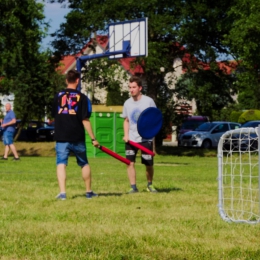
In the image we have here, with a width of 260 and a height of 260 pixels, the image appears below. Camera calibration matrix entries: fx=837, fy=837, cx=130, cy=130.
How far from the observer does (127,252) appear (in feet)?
22.2

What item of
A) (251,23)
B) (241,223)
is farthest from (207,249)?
(251,23)

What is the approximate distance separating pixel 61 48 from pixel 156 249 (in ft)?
107

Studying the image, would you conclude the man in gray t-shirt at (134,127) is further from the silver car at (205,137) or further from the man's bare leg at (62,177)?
the silver car at (205,137)

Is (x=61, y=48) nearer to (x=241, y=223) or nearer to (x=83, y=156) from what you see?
(x=83, y=156)

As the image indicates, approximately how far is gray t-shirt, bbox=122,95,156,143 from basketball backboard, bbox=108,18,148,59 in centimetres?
1796

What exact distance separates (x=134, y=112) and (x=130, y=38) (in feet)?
62.0

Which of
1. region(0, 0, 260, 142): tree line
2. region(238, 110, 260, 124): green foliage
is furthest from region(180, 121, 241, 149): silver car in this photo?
region(238, 110, 260, 124): green foliage

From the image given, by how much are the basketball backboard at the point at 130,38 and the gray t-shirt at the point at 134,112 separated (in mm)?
17957

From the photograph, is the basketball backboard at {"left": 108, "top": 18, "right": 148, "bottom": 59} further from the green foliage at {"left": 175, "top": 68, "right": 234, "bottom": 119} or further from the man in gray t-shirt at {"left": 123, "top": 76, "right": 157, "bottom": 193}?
the man in gray t-shirt at {"left": 123, "top": 76, "right": 157, "bottom": 193}

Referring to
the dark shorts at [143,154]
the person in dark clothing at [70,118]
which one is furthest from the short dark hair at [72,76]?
the dark shorts at [143,154]

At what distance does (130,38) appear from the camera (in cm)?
3150

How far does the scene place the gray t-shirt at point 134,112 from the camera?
1285 centimetres

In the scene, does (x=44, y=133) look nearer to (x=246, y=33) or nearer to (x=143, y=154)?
(x=246, y=33)

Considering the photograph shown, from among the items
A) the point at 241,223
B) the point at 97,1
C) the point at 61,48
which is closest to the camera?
the point at 241,223
